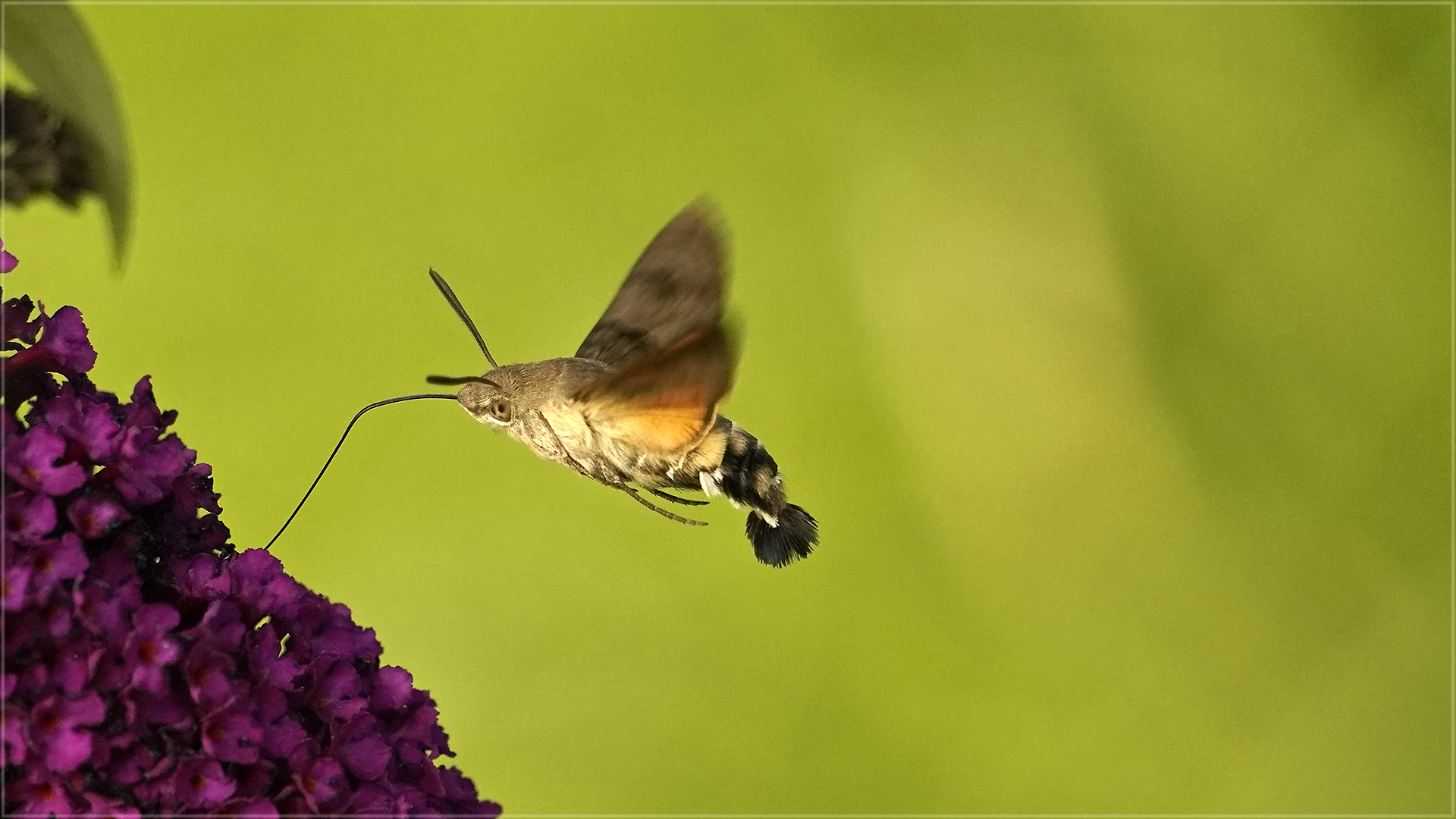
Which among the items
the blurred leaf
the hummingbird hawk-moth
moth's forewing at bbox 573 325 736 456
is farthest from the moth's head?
the blurred leaf

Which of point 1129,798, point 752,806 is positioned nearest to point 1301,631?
point 1129,798

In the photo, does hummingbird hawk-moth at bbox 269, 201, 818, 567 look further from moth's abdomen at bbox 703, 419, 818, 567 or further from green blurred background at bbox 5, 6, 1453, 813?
green blurred background at bbox 5, 6, 1453, 813

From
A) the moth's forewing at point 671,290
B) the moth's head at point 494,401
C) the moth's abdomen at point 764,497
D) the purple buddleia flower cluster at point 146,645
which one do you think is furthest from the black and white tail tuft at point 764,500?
the purple buddleia flower cluster at point 146,645

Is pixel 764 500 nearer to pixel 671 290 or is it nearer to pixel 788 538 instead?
pixel 788 538

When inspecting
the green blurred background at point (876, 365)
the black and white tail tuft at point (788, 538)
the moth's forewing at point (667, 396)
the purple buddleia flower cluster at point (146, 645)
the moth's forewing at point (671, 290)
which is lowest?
the purple buddleia flower cluster at point (146, 645)

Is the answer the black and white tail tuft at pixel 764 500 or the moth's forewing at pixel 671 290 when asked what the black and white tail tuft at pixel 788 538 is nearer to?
the black and white tail tuft at pixel 764 500

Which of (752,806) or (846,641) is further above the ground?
(846,641)

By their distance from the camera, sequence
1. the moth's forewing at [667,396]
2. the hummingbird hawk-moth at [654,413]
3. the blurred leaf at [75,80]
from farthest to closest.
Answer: the hummingbird hawk-moth at [654,413] < the moth's forewing at [667,396] < the blurred leaf at [75,80]

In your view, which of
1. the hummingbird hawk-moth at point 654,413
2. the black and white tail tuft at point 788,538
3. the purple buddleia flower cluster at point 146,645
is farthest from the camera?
the black and white tail tuft at point 788,538

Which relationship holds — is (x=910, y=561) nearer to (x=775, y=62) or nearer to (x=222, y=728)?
(x=775, y=62)
